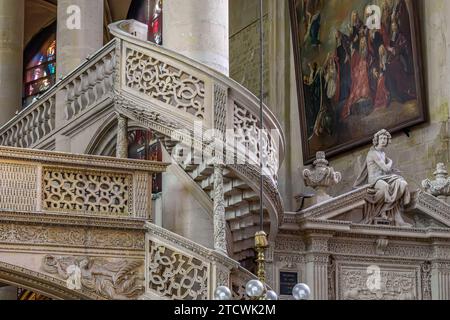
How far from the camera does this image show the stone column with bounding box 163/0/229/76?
1445 cm

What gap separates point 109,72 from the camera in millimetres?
14688

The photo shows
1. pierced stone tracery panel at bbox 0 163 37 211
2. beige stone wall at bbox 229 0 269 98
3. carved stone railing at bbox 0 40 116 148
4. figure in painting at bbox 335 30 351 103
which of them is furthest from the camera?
beige stone wall at bbox 229 0 269 98

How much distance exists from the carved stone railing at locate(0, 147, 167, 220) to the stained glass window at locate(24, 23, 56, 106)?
18.1 meters

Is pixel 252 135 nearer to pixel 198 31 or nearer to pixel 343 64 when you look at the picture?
pixel 198 31

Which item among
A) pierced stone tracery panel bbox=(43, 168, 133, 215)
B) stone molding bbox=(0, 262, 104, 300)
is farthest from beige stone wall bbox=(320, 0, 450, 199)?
stone molding bbox=(0, 262, 104, 300)

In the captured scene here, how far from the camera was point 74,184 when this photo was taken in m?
13.0

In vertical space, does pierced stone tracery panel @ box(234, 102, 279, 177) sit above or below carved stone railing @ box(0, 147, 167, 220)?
above

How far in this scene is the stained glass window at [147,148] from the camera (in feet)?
63.3

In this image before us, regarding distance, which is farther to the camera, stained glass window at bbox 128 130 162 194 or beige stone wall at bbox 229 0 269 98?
beige stone wall at bbox 229 0 269 98

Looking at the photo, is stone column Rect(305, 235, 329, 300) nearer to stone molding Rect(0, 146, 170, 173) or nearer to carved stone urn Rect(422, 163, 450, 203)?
carved stone urn Rect(422, 163, 450, 203)

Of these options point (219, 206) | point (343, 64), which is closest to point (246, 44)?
point (343, 64)

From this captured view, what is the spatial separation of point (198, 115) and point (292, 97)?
11.1 meters

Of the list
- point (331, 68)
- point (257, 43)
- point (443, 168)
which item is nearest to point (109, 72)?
point (443, 168)
